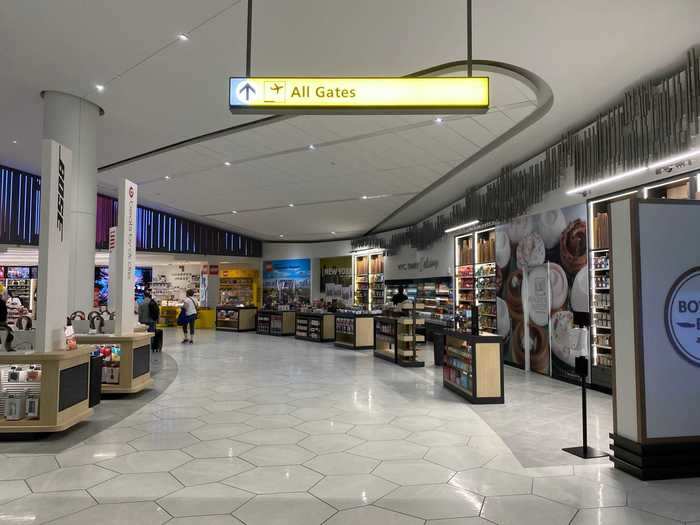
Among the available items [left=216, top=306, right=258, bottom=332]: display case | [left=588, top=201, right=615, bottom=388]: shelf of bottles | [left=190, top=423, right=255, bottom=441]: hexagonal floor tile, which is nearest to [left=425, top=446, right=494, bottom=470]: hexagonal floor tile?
[left=190, top=423, right=255, bottom=441]: hexagonal floor tile

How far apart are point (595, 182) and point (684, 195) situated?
3.57ft

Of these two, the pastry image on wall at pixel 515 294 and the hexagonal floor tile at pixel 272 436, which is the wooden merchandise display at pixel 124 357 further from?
the pastry image on wall at pixel 515 294

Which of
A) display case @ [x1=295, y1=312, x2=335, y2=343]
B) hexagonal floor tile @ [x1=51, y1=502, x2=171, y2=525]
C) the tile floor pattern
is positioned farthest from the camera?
display case @ [x1=295, y1=312, x2=335, y2=343]

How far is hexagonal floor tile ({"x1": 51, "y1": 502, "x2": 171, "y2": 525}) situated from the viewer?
2.94 metres

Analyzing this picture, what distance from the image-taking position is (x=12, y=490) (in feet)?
11.2

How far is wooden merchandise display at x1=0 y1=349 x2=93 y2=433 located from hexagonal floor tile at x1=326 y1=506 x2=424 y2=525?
3.13m

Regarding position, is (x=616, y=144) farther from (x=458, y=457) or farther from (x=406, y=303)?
(x=406, y=303)

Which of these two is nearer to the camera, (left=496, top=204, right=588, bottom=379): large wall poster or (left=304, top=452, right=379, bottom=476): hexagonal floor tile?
(left=304, top=452, right=379, bottom=476): hexagonal floor tile

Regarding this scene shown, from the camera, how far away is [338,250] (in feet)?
66.3

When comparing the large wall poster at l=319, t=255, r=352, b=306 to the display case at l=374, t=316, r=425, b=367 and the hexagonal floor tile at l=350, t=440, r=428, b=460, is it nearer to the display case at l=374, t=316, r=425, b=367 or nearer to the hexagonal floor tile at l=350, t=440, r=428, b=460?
the display case at l=374, t=316, r=425, b=367

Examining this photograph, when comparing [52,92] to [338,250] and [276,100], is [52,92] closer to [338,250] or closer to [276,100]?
[276,100]

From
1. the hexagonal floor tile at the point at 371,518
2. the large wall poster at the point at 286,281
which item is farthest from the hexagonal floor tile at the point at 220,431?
the large wall poster at the point at 286,281

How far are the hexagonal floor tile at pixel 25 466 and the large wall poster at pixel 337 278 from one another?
15.5 metres

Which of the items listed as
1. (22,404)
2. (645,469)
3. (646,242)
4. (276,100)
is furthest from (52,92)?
(645,469)
